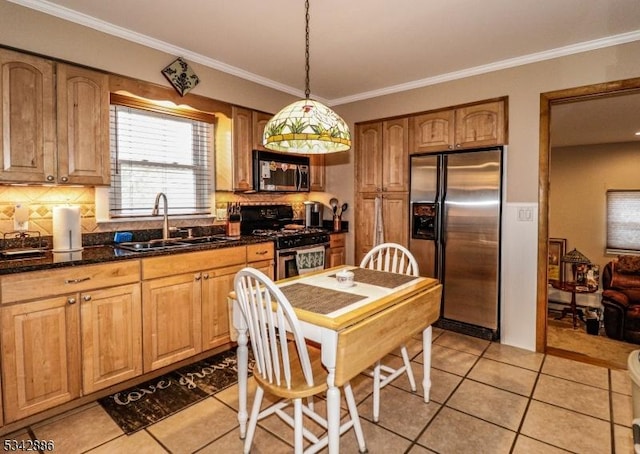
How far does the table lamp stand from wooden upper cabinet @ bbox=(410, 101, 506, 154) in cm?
396

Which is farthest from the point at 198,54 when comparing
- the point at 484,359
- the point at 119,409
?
the point at 484,359

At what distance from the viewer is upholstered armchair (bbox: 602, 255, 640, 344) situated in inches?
171

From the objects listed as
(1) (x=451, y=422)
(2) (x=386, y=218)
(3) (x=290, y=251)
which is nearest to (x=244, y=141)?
(3) (x=290, y=251)

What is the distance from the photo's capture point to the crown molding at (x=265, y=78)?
2346 mm

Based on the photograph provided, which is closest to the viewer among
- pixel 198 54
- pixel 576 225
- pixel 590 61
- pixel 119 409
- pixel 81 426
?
pixel 81 426

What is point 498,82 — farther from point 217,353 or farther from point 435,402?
point 217,353

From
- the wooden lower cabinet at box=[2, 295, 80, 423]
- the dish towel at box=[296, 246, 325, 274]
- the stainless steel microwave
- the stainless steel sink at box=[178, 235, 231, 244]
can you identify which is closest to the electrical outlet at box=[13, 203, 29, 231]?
the wooden lower cabinet at box=[2, 295, 80, 423]

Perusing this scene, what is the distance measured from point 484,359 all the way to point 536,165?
169 cm

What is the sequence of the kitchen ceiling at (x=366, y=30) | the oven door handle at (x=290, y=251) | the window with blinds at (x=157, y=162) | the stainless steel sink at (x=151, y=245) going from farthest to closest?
the oven door handle at (x=290, y=251), the window with blinds at (x=157, y=162), the stainless steel sink at (x=151, y=245), the kitchen ceiling at (x=366, y=30)

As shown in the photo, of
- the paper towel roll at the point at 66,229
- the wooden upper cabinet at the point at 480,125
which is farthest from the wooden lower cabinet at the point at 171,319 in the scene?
the wooden upper cabinet at the point at 480,125

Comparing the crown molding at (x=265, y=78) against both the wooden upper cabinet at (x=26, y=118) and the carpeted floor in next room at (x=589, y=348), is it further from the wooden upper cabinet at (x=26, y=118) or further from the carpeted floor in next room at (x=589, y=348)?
the carpeted floor in next room at (x=589, y=348)

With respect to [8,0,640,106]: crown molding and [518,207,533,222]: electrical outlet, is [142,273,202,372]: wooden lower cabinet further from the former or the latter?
[518,207,533,222]: electrical outlet

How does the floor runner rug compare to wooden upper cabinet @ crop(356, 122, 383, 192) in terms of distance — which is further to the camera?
wooden upper cabinet @ crop(356, 122, 383, 192)

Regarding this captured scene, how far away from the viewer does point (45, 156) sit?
226 cm
